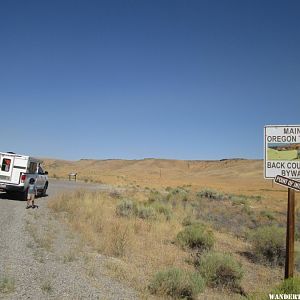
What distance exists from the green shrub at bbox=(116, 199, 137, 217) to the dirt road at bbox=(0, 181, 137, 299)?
212 inches

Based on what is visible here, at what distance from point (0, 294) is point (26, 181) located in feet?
57.3

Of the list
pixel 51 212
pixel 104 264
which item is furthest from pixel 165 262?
pixel 51 212

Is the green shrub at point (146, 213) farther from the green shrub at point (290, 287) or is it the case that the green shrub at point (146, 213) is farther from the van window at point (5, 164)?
the green shrub at point (290, 287)

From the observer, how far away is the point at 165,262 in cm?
1098

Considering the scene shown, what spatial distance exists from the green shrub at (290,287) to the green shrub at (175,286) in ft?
4.85

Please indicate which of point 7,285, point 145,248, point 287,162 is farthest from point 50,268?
point 287,162

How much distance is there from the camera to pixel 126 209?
2012 cm

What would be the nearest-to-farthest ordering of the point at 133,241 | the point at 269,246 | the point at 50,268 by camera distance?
the point at 50,268, the point at 133,241, the point at 269,246

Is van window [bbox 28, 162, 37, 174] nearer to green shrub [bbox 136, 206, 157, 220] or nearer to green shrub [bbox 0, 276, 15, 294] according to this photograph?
green shrub [bbox 136, 206, 157, 220]

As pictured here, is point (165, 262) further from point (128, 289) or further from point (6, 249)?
point (6, 249)

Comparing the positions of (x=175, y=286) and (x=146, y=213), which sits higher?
(x=146, y=213)

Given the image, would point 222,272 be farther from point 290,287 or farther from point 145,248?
point 145,248

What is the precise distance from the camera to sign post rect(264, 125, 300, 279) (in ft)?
26.9

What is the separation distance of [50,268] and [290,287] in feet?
Answer: 15.2
